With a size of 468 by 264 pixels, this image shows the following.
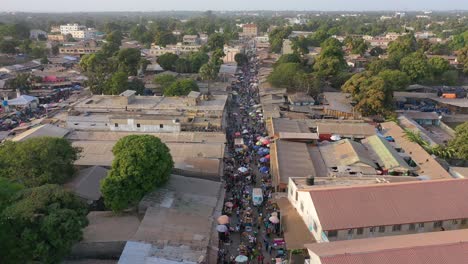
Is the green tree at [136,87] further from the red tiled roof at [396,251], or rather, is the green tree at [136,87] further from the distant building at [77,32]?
the distant building at [77,32]

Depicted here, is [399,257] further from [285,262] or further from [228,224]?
[228,224]

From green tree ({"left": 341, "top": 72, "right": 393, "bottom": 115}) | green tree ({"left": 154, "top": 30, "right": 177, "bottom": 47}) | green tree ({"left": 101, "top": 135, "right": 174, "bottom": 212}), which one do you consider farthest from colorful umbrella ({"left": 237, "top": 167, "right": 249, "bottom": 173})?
green tree ({"left": 154, "top": 30, "right": 177, "bottom": 47})

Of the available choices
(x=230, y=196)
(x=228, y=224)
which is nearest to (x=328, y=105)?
(x=230, y=196)

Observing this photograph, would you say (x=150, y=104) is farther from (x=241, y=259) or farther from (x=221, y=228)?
(x=241, y=259)

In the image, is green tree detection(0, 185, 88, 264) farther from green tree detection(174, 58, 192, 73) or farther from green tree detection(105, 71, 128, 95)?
green tree detection(174, 58, 192, 73)

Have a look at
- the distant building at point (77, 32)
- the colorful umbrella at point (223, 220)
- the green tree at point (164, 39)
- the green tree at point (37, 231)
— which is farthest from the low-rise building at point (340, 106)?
the distant building at point (77, 32)

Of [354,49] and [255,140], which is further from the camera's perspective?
[354,49]
